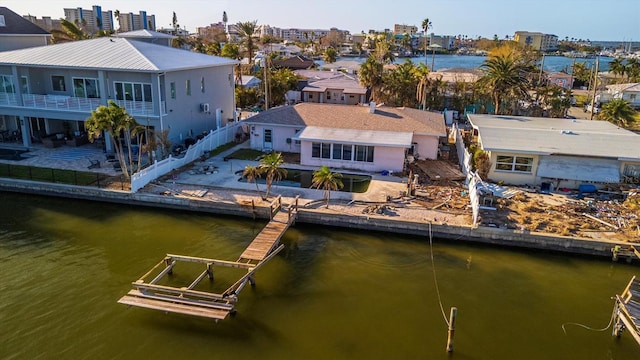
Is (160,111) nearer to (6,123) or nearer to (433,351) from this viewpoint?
(6,123)

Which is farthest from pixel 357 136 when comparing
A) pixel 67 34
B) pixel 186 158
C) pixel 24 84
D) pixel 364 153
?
pixel 67 34

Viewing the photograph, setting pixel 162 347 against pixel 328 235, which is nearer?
pixel 162 347

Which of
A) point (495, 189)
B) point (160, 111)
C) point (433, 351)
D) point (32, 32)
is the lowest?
point (433, 351)

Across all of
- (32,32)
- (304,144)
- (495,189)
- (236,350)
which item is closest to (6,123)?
(32,32)

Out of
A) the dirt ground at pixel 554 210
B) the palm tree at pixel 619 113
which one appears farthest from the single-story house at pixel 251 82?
the palm tree at pixel 619 113

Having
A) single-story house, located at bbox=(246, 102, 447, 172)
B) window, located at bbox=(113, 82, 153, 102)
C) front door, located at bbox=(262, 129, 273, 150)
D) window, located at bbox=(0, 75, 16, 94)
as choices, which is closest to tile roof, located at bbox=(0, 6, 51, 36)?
window, located at bbox=(0, 75, 16, 94)

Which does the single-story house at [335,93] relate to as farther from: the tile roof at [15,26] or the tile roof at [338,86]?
the tile roof at [15,26]

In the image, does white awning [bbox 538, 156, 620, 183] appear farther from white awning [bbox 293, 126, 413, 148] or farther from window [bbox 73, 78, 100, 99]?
window [bbox 73, 78, 100, 99]
